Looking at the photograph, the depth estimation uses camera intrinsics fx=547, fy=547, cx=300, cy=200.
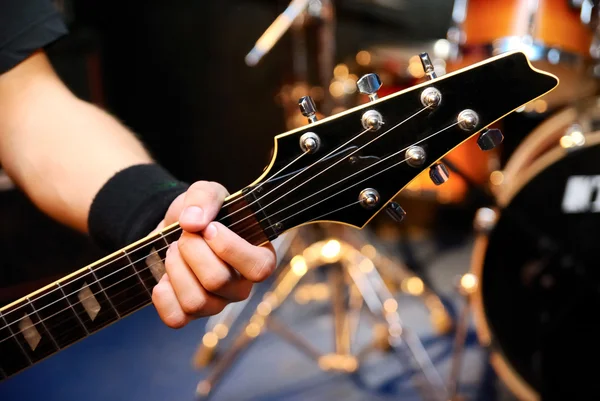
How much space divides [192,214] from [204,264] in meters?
0.06

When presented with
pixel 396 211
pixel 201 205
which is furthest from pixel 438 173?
pixel 201 205

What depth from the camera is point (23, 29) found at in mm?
832

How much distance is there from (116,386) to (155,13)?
148 cm

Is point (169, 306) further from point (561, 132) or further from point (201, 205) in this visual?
point (561, 132)

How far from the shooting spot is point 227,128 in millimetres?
2430

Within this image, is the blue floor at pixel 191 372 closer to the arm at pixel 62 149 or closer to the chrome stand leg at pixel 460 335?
the chrome stand leg at pixel 460 335

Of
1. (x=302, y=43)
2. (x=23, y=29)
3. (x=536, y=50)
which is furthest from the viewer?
(x=302, y=43)

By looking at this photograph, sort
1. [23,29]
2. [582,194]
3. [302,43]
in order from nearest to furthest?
[23,29]
[582,194]
[302,43]

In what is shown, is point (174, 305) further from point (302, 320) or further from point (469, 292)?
point (302, 320)

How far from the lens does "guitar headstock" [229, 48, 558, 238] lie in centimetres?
59

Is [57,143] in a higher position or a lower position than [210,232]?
higher

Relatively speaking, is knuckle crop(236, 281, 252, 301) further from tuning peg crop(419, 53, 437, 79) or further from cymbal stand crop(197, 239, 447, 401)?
cymbal stand crop(197, 239, 447, 401)

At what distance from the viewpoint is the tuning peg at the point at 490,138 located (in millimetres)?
584

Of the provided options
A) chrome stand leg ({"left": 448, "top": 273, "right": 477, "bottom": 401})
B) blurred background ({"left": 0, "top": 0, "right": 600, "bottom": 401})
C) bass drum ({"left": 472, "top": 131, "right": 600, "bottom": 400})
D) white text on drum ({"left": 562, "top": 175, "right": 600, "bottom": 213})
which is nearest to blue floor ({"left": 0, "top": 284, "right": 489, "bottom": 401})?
blurred background ({"left": 0, "top": 0, "right": 600, "bottom": 401})
